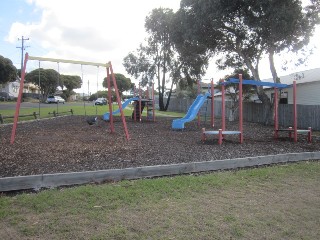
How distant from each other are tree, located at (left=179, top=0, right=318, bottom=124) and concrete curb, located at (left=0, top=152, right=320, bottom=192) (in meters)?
12.3

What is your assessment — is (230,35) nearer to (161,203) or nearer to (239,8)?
(239,8)

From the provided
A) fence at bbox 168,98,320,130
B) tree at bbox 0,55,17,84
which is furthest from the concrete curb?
tree at bbox 0,55,17,84

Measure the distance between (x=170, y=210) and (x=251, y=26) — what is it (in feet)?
56.9

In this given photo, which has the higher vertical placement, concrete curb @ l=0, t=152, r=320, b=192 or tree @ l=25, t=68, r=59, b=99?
tree @ l=25, t=68, r=59, b=99

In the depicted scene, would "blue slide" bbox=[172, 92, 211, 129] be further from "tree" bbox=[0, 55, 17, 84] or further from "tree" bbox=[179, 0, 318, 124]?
"tree" bbox=[0, 55, 17, 84]

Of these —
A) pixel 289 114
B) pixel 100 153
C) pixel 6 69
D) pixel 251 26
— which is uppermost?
pixel 6 69

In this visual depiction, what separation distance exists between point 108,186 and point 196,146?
4.80 metres

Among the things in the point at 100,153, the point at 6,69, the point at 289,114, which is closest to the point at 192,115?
the point at 100,153

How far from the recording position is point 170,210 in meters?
4.35

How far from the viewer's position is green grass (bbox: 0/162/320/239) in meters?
3.64

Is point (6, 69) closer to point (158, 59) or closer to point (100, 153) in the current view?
point (158, 59)

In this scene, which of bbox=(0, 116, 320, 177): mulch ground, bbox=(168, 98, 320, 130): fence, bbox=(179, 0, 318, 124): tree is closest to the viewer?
bbox=(0, 116, 320, 177): mulch ground

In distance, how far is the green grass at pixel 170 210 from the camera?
364 cm

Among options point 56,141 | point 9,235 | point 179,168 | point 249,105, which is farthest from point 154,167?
point 249,105
